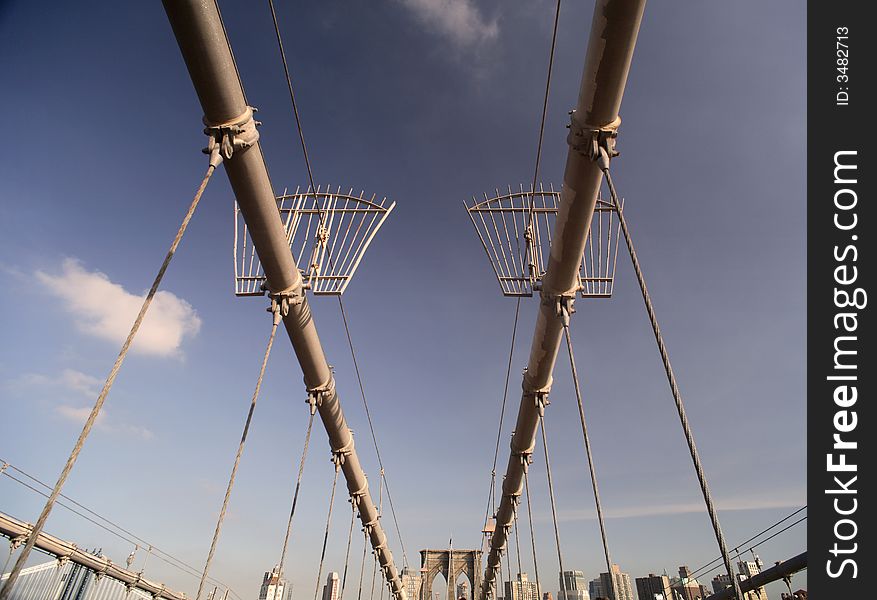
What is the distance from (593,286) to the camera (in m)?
8.66

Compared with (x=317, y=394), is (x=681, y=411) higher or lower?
lower

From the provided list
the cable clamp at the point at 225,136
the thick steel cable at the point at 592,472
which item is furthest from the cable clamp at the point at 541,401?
the cable clamp at the point at 225,136

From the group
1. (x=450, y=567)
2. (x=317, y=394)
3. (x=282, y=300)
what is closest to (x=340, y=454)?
(x=317, y=394)

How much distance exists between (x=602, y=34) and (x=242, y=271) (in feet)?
21.6

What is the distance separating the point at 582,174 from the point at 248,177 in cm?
474

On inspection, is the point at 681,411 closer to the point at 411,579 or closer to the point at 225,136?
the point at 225,136

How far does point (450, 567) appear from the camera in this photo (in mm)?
39250

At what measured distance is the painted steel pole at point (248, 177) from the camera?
4.93 metres

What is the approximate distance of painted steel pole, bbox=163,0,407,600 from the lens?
4930 mm

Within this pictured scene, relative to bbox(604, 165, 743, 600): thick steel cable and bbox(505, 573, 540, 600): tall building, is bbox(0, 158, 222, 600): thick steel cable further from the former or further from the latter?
bbox(505, 573, 540, 600): tall building

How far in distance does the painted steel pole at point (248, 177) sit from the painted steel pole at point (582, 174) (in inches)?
172

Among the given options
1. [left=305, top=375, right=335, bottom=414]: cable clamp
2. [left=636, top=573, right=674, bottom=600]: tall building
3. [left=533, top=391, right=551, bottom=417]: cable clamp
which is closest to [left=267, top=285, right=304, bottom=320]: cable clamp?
[left=305, top=375, right=335, bottom=414]: cable clamp
